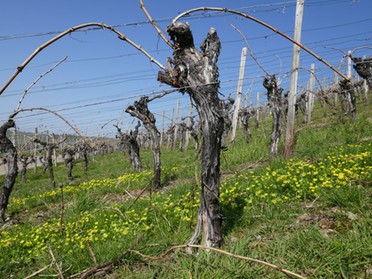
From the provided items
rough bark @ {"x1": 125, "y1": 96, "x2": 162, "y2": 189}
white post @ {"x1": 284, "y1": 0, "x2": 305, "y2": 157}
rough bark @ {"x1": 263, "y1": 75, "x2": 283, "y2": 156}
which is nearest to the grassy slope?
white post @ {"x1": 284, "y1": 0, "x2": 305, "y2": 157}

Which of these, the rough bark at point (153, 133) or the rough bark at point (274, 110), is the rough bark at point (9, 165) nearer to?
the rough bark at point (153, 133)

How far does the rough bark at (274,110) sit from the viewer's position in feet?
31.0

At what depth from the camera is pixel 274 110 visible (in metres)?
9.84

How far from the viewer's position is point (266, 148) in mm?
10734

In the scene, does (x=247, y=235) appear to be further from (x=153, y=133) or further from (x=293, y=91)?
(x=153, y=133)

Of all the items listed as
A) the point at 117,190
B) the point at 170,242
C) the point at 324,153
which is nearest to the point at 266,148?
the point at 324,153

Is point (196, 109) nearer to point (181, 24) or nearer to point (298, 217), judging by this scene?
point (181, 24)

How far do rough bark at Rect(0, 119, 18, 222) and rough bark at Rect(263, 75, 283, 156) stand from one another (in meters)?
9.01

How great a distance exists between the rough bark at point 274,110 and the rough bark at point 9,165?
9009mm

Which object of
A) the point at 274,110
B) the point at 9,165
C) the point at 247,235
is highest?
the point at 274,110

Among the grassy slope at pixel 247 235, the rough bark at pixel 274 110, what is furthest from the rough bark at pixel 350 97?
the grassy slope at pixel 247 235

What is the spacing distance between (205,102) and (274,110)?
7388 millimetres

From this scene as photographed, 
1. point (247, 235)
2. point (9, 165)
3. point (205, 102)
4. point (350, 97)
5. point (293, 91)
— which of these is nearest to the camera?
point (205, 102)

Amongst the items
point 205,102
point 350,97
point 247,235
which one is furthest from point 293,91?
point 350,97
